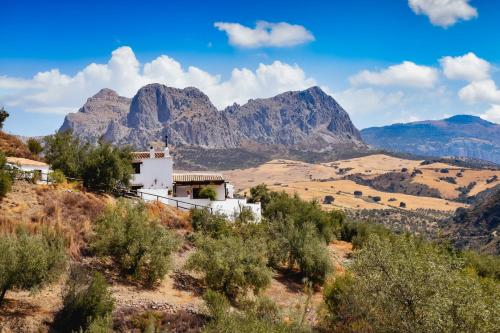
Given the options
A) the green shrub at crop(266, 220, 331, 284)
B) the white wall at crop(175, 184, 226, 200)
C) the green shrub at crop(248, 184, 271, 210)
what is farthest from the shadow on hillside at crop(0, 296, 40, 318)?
the green shrub at crop(248, 184, 271, 210)

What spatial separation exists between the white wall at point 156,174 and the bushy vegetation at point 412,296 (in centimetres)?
2769

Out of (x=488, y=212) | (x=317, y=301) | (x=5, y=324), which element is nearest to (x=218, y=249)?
(x=317, y=301)

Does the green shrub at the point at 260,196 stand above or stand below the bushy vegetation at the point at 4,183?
below

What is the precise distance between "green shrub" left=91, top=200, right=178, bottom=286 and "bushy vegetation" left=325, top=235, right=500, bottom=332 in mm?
10381

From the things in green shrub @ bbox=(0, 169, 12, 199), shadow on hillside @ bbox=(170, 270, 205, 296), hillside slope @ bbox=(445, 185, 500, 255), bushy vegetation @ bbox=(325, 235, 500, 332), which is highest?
green shrub @ bbox=(0, 169, 12, 199)

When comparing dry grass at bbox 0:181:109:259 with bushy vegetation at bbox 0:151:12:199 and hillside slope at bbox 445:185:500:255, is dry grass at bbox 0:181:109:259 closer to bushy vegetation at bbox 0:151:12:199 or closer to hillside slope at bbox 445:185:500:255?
bushy vegetation at bbox 0:151:12:199

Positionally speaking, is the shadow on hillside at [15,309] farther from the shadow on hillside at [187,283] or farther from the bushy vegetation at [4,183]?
the bushy vegetation at [4,183]

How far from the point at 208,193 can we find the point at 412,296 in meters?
27.6

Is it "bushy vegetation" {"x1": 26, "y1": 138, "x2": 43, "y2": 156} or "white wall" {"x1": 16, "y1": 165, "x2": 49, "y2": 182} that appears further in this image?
"bushy vegetation" {"x1": 26, "y1": 138, "x2": 43, "y2": 156}

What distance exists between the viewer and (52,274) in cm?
1845

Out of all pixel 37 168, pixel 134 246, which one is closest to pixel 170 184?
pixel 37 168

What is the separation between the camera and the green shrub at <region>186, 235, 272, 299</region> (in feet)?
81.9

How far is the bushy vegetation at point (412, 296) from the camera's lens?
48.9ft

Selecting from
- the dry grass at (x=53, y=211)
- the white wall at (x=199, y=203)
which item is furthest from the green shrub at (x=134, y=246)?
the white wall at (x=199, y=203)
